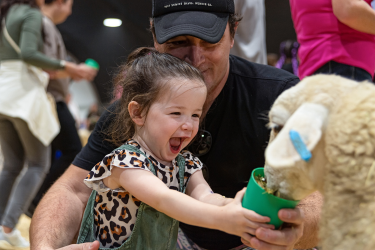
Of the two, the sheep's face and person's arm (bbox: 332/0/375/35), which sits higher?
person's arm (bbox: 332/0/375/35)

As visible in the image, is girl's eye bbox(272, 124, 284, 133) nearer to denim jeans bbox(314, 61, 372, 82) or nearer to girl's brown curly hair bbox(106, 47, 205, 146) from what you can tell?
girl's brown curly hair bbox(106, 47, 205, 146)

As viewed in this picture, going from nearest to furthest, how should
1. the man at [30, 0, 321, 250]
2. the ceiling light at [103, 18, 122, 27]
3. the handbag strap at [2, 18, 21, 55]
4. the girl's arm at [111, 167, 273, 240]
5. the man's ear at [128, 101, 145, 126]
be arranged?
the girl's arm at [111, 167, 273, 240] → the man's ear at [128, 101, 145, 126] → the man at [30, 0, 321, 250] → the handbag strap at [2, 18, 21, 55] → the ceiling light at [103, 18, 122, 27]

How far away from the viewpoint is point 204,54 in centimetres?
115

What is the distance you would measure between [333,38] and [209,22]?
0.51 m

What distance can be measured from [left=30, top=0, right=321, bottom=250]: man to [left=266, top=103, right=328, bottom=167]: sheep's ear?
22.3 inches

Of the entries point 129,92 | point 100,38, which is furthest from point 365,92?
point 100,38

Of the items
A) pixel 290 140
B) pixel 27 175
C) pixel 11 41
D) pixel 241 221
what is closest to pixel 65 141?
pixel 27 175

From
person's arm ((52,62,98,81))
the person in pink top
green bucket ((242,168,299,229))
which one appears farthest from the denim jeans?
person's arm ((52,62,98,81))

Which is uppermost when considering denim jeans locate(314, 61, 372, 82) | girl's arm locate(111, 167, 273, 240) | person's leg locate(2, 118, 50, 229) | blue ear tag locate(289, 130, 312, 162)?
blue ear tag locate(289, 130, 312, 162)

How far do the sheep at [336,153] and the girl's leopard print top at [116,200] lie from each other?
1.34 feet

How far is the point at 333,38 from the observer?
134 cm

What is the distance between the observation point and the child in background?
3.08 feet

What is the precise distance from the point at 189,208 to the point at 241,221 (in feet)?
0.41

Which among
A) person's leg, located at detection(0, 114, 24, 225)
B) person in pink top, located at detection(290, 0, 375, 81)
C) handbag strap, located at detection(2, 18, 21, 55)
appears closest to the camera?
person in pink top, located at detection(290, 0, 375, 81)
